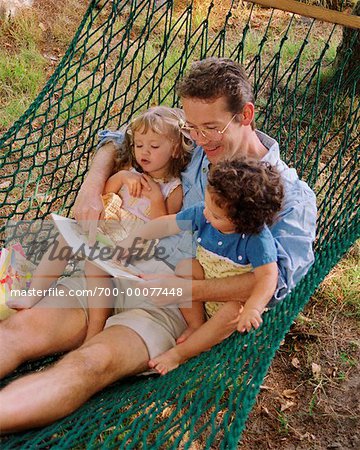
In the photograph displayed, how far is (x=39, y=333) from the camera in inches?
78.6

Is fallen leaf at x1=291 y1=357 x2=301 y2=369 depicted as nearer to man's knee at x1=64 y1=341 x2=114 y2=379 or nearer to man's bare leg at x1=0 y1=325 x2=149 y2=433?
man's bare leg at x1=0 y1=325 x2=149 y2=433

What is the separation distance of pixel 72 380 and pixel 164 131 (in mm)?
819

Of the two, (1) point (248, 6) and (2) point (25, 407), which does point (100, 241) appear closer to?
(2) point (25, 407)

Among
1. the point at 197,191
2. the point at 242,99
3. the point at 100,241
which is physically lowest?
the point at 100,241

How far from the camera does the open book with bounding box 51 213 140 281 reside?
2.04 meters

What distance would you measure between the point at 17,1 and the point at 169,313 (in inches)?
135

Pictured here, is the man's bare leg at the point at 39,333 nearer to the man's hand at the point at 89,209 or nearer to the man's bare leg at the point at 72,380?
the man's bare leg at the point at 72,380

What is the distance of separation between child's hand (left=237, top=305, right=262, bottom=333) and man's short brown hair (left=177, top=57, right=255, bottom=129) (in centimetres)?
60

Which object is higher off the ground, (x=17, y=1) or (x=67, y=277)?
(x=17, y=1)

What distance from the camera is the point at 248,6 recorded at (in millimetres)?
5004

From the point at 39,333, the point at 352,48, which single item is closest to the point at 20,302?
the point at 39,333

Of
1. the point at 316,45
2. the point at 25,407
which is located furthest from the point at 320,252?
the point at 316,45

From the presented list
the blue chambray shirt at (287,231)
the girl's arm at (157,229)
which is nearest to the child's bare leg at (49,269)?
the girl's arm at (157,229)

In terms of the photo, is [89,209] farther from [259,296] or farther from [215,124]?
[259,296]
